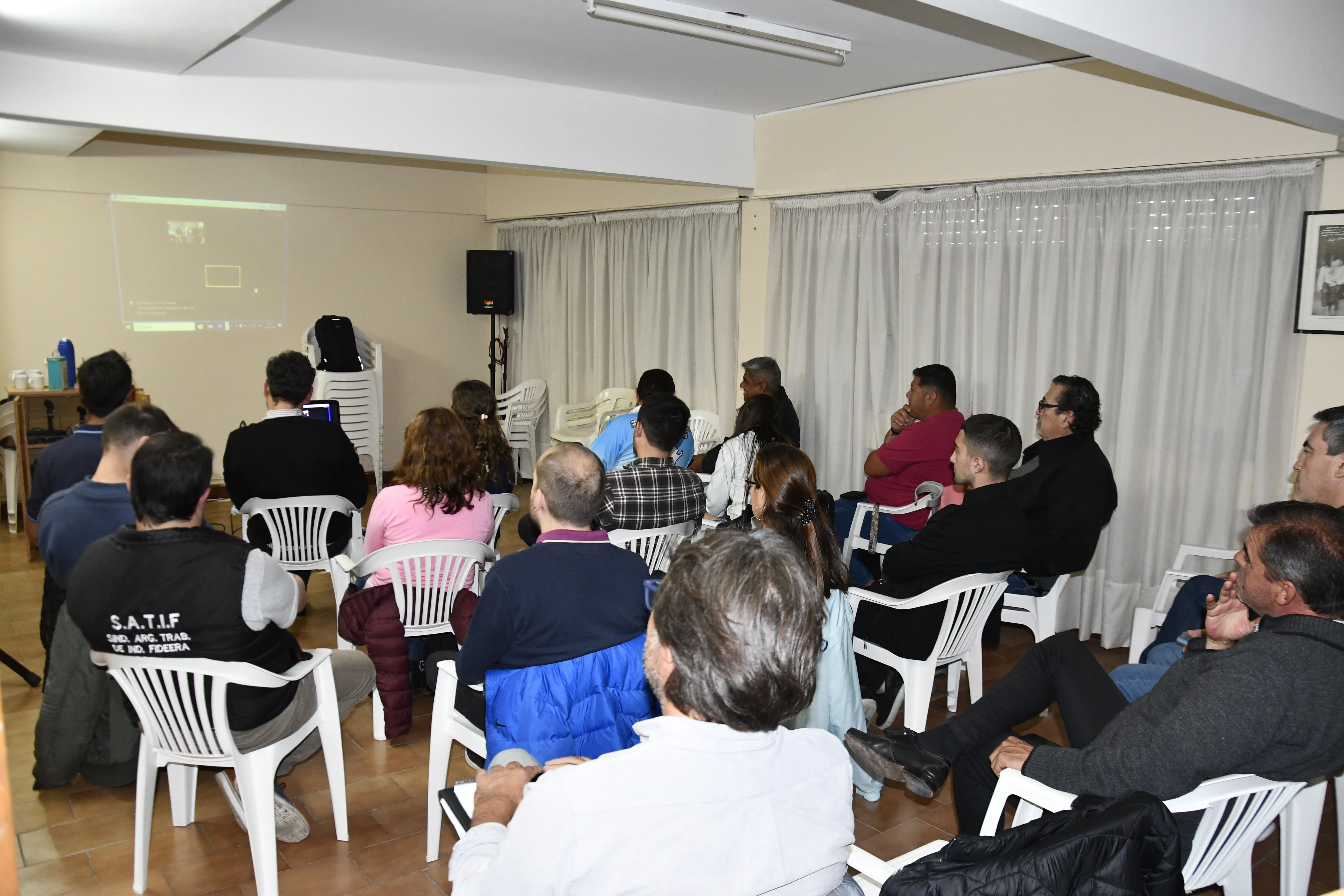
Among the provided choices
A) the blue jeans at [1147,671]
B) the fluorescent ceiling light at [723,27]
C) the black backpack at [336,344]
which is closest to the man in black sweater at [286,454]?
the fluorescent ceiling light at [723,27]

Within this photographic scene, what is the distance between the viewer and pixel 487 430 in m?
4.29

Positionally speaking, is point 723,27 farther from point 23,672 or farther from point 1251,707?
point 23,672

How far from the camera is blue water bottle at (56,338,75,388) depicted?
6.47 meters

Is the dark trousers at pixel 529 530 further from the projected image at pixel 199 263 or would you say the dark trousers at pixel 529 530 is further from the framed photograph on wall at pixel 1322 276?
the projected image at pixel 199 263

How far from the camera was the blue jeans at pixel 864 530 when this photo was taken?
4.38 m

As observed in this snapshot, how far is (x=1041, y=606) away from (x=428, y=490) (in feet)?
8.18

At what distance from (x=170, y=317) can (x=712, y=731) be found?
7.61m

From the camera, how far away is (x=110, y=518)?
119 inches

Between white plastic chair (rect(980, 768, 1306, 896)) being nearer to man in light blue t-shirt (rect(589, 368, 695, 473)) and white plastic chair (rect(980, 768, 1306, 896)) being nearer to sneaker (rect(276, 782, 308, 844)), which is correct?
sneaker (rect(276, 782, 308, 844))

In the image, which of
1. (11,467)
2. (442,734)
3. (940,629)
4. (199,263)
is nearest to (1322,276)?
(940,629)

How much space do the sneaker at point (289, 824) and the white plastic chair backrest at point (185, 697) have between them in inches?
17.9

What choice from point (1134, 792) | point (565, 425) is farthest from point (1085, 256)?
point (565, 425)

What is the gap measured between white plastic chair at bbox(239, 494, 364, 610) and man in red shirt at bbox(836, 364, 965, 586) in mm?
2383

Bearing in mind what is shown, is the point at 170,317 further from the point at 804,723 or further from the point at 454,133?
the point at 804,723
